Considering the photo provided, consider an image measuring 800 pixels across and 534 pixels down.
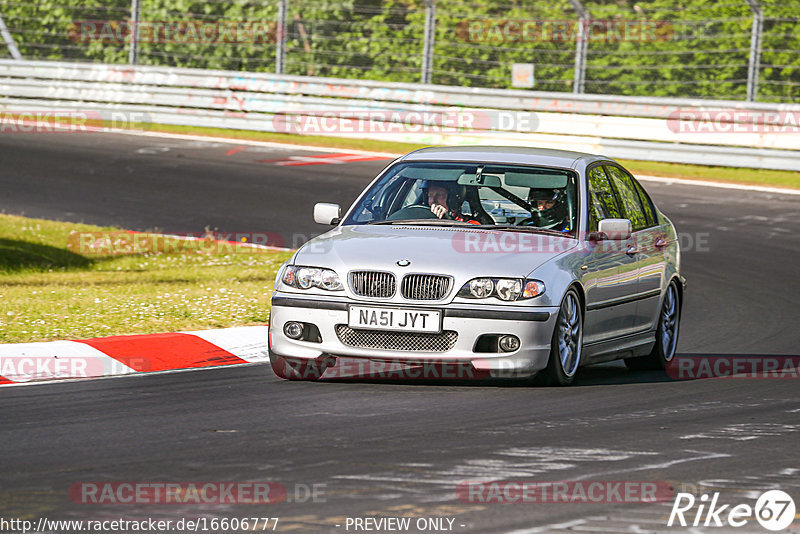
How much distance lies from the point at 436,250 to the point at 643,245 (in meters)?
2.04

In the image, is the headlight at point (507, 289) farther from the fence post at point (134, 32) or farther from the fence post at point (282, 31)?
the fence post at point (134, 32)

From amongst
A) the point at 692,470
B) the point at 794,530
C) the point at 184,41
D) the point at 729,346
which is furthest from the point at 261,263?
the point at 184,41

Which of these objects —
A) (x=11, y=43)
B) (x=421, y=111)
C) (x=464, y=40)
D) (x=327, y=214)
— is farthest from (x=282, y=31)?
(x=327, y=214)

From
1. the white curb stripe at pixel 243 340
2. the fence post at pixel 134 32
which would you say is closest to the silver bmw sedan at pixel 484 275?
the white curb stripe at pixel 243 340

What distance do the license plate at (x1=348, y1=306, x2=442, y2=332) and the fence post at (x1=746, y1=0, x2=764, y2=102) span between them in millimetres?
15671

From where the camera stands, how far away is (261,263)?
14.7 metres

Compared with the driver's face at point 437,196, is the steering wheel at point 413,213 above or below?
below

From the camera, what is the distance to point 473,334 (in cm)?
831

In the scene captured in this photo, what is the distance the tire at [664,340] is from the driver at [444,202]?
5.82 ft

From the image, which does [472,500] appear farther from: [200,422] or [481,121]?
[481,121]

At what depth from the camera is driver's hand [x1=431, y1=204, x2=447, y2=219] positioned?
9422 millimetres

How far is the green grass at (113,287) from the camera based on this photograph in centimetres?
1069

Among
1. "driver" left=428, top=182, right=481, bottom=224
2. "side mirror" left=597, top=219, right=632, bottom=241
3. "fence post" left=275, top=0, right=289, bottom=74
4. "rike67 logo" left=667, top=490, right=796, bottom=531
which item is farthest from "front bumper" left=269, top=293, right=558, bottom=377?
"fence post" left=275, top=0, right=289, bottom=74

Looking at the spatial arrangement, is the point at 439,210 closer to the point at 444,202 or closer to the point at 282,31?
the point at 444,202
